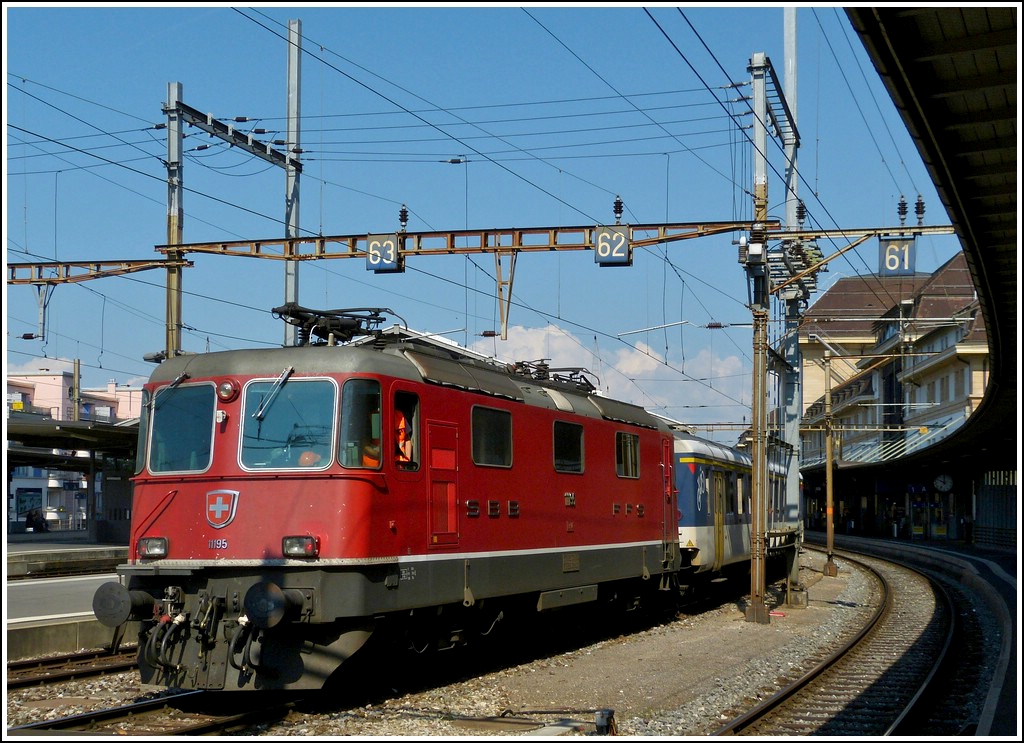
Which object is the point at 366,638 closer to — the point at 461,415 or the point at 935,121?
the point at 461,415

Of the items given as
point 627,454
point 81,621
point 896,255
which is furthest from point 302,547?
point 896,255

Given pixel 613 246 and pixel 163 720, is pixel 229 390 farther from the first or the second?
pixel 613 246

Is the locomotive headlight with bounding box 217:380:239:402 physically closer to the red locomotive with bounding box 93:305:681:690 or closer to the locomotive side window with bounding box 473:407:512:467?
the red locomotive with bounding box 93:305:681:690

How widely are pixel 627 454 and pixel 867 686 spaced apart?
5.39m

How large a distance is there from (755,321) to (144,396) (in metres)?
12.2

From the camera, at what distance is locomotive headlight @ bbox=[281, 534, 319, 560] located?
Result: 35.7 ft

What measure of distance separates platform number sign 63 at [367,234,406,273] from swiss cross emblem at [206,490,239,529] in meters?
9.80

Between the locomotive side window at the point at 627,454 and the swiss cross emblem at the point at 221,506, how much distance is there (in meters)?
7.47

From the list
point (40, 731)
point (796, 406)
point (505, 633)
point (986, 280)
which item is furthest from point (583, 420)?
point (796, 406)

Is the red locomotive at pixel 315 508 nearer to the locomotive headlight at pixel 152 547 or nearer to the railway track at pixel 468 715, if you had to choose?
Result: the locomotive headlight at pixel 152 547

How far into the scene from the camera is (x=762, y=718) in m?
11.4

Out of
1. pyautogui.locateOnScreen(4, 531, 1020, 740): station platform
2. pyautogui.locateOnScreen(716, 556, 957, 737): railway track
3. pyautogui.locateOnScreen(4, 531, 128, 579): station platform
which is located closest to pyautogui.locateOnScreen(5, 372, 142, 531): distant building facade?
pyautogui.locateOnScreen(4, 531, 128, 579): station platform

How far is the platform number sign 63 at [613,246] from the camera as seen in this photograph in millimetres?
19812

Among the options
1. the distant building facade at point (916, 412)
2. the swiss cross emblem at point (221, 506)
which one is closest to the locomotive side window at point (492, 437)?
the swiss cross emblem at point (221, 506)
